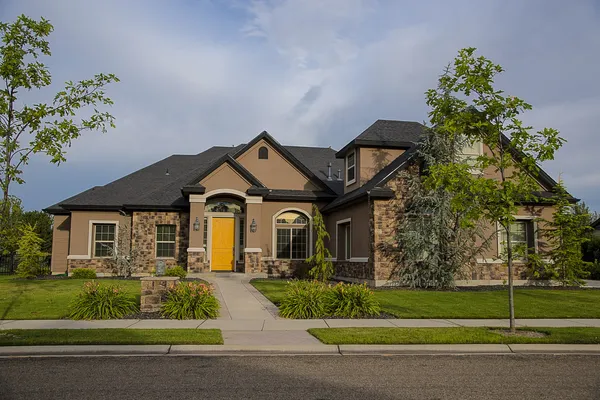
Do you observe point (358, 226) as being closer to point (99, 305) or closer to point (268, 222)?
point (268, 222)

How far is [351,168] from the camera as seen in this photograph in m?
21.8

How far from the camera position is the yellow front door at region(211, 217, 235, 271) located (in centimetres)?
2300

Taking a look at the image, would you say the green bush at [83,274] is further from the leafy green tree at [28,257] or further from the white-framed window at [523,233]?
the white-framed window at [523,233]

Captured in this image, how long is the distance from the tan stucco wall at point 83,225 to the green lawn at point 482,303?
1007 cm

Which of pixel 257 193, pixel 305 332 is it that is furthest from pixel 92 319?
pixel 257 193

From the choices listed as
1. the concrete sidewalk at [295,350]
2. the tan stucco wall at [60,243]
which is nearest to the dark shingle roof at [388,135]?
the concrete sidewalk at [295,350]

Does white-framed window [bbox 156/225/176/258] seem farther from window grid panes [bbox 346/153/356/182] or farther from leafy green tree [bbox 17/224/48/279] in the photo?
window grid panes [bbox 346/153/356/182]

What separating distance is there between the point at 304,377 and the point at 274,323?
166 inches

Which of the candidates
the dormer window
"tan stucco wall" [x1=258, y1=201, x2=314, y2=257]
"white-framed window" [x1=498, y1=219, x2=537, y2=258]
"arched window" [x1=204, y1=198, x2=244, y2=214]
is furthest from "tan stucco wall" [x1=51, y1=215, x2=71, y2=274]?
"white-framed window" [x1=498, y1=219, x2=537, y2=258]

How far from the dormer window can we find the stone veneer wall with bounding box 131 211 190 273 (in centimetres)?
793

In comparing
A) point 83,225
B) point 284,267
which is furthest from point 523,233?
point 83,225

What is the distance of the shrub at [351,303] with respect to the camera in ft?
38.0

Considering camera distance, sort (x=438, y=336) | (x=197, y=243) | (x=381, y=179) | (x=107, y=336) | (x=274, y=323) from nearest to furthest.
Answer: (x=107, y=336), (x=438, y=336), (x=274, y=323), (x=381, y=179), (x=197, y=243)

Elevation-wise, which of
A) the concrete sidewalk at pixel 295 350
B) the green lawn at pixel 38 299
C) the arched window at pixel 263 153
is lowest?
the concrete sidewalk at pixel 295 350
